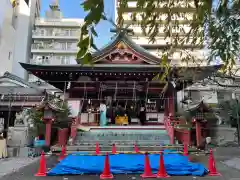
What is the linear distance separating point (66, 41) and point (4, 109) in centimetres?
2215

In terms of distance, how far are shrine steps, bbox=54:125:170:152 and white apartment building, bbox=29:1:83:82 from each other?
23.7m

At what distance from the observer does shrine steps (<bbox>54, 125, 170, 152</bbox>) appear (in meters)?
13.2

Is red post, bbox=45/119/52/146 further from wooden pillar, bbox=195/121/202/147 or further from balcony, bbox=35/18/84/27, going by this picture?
balcony, bbox=35/18/84/27

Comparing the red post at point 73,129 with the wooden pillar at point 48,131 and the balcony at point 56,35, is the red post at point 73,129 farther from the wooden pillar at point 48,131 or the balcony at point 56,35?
the balcony at point 56,35

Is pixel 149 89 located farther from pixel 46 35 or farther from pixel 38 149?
pixel 46 35

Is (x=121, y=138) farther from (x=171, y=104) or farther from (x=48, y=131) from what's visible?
(x=171, y=104)

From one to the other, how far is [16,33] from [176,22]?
119ft

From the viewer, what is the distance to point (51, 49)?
128 feet

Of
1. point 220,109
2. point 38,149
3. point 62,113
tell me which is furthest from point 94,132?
point 220,109

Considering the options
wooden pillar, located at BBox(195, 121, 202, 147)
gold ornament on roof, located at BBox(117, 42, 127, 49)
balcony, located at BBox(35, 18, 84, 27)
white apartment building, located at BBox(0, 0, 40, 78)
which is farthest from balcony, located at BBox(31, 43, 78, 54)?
wooden pillar, located at BBox(195, 121, 202, 147)

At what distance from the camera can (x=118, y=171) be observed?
27.1 feet

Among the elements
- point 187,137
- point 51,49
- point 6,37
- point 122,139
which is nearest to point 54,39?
point 51,49

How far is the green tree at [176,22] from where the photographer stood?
2564 millimetres

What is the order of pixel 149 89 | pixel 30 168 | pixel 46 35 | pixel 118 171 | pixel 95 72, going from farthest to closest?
pixel 46 35 → pixel 149 89 → pixel 95 72 → pixel 30 168 → pixel 118 171
